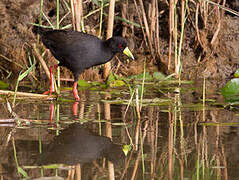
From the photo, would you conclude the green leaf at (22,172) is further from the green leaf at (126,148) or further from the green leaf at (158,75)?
the green leaf at (158,75)

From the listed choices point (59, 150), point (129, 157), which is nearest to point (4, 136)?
point (59, 150)

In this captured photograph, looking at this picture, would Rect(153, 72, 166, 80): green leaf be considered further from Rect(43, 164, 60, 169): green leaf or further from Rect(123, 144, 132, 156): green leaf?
Rect(43, 164, 60, 169): green leaf

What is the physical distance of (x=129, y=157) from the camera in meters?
2.71

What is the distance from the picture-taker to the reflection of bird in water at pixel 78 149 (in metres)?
2.65

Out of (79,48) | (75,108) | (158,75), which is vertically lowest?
(75,108)

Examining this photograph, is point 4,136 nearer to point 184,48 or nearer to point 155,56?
point 155,56

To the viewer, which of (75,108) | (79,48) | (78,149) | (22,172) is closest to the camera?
(22,172)

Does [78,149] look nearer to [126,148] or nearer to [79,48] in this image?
[126,148]

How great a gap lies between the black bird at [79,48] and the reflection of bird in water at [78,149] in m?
1.76

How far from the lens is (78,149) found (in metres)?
2.91

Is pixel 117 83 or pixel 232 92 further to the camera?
pixel 117 83

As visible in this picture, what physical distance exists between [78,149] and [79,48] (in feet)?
7.69

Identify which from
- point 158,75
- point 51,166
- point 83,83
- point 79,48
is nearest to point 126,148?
point 51,166

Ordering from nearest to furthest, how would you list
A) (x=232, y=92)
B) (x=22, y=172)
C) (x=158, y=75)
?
1. (x=22, y=172)
2. (x=232, y=92)
3. (x=158, y=75)
